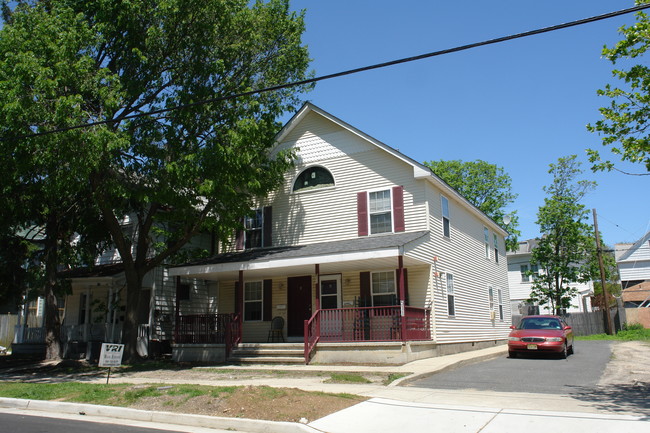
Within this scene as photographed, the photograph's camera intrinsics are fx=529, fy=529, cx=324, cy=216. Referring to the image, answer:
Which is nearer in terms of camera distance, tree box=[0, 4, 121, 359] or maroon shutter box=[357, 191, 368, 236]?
tree box=[0, 4, 121, 359]

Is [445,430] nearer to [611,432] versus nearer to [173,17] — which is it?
[611,432]

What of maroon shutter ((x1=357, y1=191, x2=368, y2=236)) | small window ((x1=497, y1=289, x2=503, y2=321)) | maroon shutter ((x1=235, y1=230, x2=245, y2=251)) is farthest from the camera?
small window ((x1=497, y1=289, x2=503, y2=321))

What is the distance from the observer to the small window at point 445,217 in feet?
64.5

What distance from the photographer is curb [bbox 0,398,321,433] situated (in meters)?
7.95

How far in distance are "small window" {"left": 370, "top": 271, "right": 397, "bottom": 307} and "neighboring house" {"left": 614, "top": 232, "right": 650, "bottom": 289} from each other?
38921 millimetres

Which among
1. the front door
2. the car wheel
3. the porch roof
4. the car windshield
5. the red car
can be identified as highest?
the porch roof

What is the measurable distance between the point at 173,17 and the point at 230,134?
4121 millimetres

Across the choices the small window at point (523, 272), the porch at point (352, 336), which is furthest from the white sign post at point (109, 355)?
the small window at point (523, 272)

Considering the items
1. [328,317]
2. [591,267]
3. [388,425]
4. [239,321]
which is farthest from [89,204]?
[591,267]

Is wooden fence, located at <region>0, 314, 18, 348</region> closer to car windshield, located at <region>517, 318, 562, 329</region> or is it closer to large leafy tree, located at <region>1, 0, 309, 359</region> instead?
large leafy tree, located at <region>1, 0, 309, 359</region>

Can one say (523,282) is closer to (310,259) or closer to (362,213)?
(362,213)

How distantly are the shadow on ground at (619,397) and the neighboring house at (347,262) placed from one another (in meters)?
5.54

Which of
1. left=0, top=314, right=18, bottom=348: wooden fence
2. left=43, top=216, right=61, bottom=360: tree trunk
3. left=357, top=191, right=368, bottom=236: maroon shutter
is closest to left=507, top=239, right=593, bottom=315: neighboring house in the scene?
left=357, top=191, right=368, bottom=236: maroon shutter

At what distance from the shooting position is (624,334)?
31.4 meters
